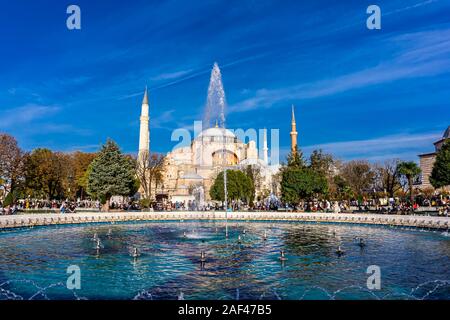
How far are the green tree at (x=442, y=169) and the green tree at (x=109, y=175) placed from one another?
28.3 metres

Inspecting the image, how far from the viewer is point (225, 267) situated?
1041 cm

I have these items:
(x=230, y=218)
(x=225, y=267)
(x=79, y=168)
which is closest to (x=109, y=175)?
(x=230, y=218)

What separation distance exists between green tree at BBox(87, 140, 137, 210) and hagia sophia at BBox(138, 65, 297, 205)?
17.7 meters

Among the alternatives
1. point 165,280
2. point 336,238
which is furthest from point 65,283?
point 336,238

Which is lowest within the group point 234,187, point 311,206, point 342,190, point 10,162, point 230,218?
point 230,218

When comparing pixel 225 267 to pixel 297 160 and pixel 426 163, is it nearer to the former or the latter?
pixel 297 160

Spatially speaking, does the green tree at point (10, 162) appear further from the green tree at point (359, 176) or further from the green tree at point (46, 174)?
the green tree at point (359, 176)

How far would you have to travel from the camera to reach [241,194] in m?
39.8

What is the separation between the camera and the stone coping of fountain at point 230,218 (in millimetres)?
19969

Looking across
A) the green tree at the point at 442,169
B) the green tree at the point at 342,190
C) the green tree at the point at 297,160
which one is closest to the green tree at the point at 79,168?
the green tree at the point at 297,160

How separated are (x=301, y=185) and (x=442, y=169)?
11859 millimetres

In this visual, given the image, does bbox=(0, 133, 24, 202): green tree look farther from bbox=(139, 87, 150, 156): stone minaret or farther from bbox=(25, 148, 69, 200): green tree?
bbox=(139, 87, 150, 156): stone minaret
